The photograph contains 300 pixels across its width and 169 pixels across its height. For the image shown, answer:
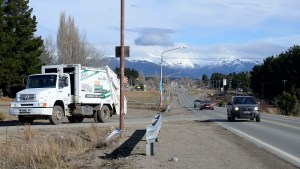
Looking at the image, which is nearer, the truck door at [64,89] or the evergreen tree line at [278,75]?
the truck door at [64,89]

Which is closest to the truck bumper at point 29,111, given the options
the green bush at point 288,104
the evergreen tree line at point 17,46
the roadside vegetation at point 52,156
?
the roadside vegetation at point 52,156

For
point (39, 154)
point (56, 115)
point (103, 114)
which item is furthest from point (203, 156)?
point (103, 114)

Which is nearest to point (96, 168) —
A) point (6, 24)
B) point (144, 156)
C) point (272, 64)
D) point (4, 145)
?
point (144, 156)

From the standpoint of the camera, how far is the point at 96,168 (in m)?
11.8

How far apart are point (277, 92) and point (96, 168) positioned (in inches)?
3617

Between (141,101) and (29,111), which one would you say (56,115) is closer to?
(29,111)

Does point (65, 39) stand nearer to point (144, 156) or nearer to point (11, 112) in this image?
point (11, 112)

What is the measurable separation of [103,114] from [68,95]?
12.3 ft

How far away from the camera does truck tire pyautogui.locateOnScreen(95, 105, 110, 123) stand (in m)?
30.6

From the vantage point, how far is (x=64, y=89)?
27484mm

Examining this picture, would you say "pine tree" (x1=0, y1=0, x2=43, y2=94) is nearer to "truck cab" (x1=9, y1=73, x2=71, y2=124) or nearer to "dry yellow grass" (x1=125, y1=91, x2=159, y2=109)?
"dry yellow grass" (x1=125, y1=91, x2=159, y2=109)

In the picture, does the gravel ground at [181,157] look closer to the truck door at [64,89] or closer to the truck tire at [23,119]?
the truck door at [64,89]

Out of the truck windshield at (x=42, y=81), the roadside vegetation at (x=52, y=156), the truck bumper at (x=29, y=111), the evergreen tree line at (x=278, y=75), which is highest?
the evergreen tree line at (x=278, y=75)

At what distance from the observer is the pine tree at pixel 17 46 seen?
2232 inches
